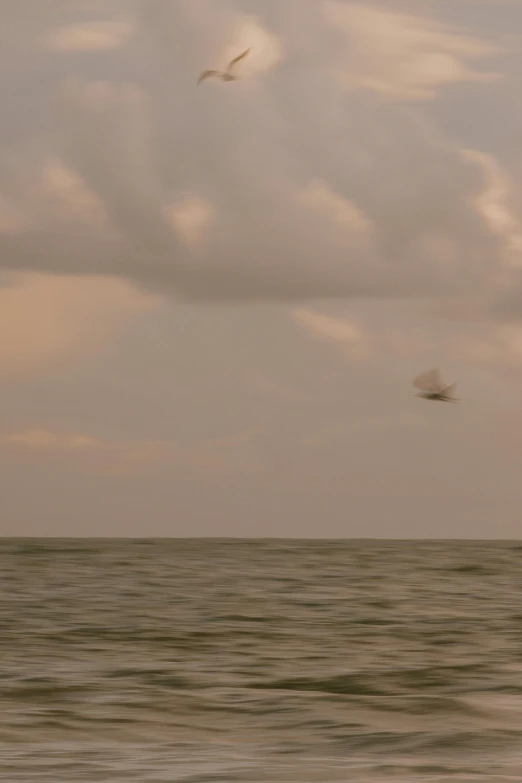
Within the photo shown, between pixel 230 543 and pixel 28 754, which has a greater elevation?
pixel 230 543

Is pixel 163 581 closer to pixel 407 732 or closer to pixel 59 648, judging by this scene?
pixel 59 648

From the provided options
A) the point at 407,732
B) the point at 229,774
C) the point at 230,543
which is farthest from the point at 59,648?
the point at 230,543

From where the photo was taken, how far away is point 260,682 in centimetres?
1775

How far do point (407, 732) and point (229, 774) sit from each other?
2.90m

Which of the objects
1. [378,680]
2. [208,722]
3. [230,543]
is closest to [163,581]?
[378,680]

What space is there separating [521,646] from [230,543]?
51.3 meters

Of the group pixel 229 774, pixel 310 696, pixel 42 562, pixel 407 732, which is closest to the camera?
pixel 229 774

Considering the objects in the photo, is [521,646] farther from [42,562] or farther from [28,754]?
[42,562]

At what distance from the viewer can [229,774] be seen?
11.6 m

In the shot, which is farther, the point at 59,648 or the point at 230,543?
the point at 230,543

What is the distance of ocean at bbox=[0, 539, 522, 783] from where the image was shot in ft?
40.4

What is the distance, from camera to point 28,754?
1267 cm

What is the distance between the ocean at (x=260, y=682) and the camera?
12.3 metres

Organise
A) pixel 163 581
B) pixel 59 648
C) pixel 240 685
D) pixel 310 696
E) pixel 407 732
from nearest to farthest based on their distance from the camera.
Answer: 1. pixel 407 732
2. pixel 310 696
3. pixel 240 685
4. pixel 59 648
5. pixel 163 581
